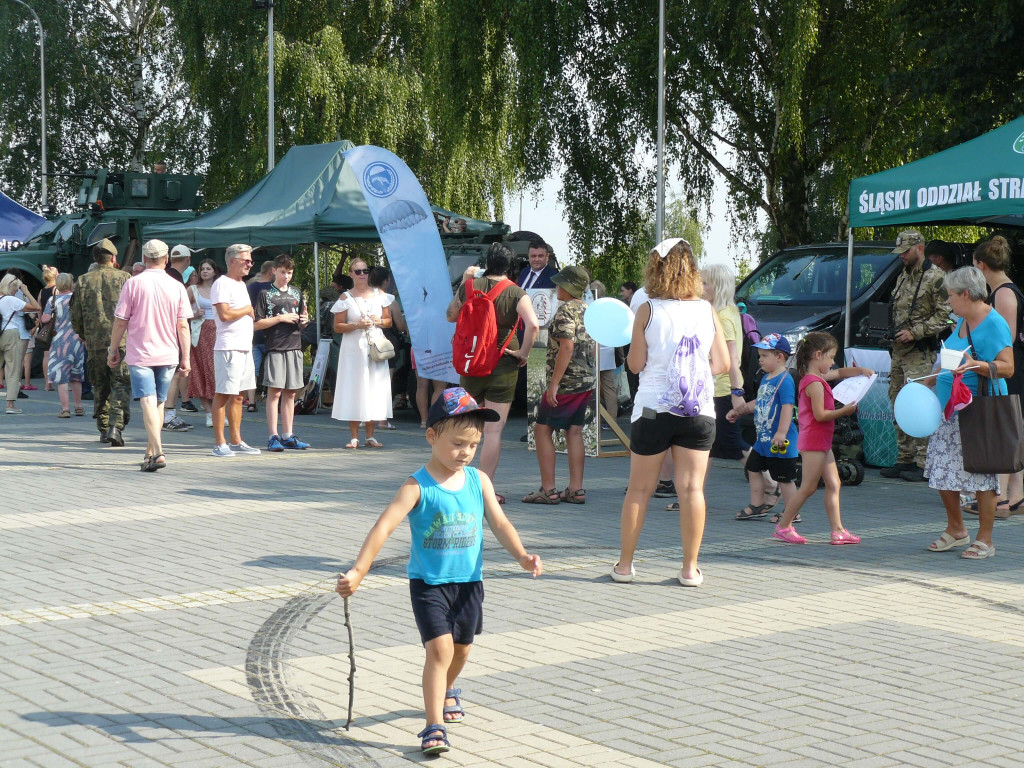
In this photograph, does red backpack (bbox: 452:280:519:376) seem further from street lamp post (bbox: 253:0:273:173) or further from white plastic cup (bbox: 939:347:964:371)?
street lamp post (bbox: 253:0:273:173)

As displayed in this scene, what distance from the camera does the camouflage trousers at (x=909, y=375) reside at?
11.2 m

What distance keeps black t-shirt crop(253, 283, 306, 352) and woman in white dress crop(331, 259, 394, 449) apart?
1.32 ft

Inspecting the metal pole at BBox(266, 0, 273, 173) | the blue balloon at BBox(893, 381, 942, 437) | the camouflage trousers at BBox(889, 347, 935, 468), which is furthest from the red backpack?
the metal pole at BBox(266, 0, 273, 173)

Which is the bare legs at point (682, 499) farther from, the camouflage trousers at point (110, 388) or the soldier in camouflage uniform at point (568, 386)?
the camouflage trousers at point (110, 388)

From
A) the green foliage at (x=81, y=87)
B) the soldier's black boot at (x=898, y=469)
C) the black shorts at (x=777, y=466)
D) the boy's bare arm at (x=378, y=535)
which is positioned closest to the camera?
the boy's bare arm at (x=378, y=535)

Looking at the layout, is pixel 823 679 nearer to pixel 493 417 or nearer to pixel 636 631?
pixel 636 631

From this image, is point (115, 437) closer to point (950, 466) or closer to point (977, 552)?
point (950, 466)

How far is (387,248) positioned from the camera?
14.2m

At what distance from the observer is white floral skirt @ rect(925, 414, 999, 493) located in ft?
25.9

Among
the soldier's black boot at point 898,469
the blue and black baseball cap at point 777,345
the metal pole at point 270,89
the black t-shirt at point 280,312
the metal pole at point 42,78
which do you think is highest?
the metal pole at point 42,78

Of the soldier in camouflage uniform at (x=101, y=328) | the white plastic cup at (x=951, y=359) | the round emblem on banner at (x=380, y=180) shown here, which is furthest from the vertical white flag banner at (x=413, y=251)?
the white plastic cup at (x=951, y=359)

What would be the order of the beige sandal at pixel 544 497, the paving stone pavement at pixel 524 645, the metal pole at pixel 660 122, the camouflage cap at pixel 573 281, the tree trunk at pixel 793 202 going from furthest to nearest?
the tree trunk at pixel 793 202 < the metal pole at pixel 660 122 < the beige sandal at pixel 544 497 < the camouflage cap at pixel 573 281 < the paving stone pavement at pixel 524 645

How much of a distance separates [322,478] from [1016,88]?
12.0 meters

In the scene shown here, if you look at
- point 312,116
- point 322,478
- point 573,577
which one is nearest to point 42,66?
point 312,116
